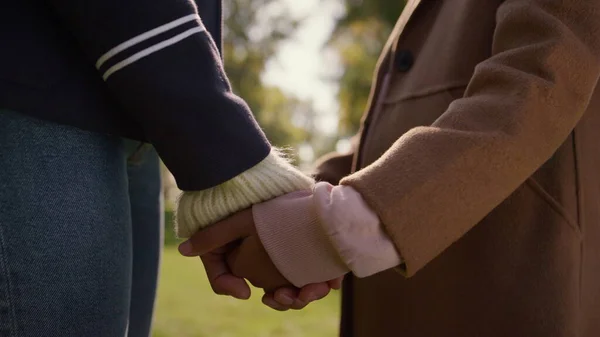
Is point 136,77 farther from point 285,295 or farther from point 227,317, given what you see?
point 227,317

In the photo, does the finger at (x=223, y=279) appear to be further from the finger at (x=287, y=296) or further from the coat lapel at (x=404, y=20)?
the coat lapel at (x=404, y=20)

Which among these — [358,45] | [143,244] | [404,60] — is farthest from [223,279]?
[358,45]

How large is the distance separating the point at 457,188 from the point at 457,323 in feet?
1.31

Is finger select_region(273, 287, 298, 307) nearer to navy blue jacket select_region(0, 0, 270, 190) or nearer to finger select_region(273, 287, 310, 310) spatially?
finger select_region(273, 287, 310, 310)

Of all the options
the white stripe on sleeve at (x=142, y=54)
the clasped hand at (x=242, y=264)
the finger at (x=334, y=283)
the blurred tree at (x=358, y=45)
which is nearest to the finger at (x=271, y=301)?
the clasped hand at (x=242, y=264)

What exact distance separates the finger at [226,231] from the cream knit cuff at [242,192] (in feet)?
0.04

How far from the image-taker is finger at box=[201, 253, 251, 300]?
146 centimetres

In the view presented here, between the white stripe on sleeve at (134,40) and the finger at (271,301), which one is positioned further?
the finger at (271,301)

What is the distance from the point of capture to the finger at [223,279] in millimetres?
1460

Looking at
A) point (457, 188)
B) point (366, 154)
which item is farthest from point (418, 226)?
point (366, 154)

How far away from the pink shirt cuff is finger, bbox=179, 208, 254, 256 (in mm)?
30

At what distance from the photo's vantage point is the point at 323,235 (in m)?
1.31

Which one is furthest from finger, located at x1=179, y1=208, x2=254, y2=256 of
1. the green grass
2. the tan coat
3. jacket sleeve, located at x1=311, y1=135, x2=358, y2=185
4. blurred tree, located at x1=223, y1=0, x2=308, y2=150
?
blurred tree, located at x1=223, y1=0, x2=308, y2=150

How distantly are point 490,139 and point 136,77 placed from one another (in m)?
0.62
